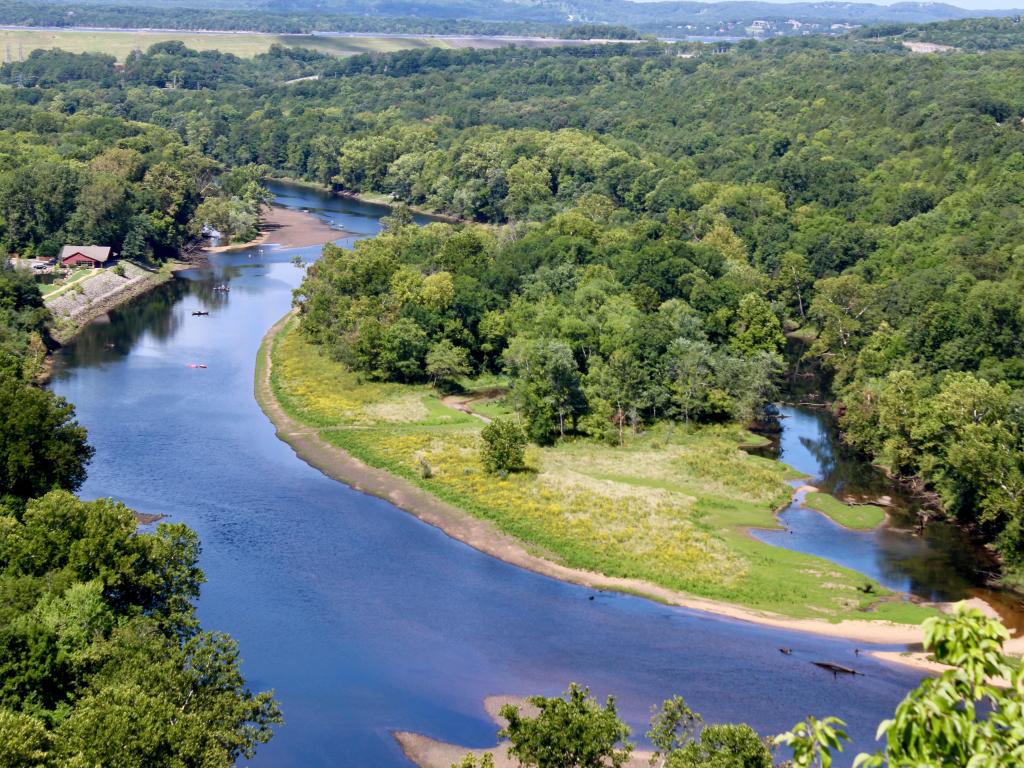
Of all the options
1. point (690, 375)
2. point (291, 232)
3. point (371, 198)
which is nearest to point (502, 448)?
point (690, 375)

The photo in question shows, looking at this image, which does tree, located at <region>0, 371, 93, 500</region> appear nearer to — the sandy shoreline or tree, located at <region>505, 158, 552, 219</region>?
the sandy shoreline

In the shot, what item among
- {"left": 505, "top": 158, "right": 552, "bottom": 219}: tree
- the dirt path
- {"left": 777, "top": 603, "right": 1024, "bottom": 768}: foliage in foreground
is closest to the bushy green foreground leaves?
Result: {"left": 777, "top": 603, "right": 1024, "bottom": 768}: foliage in foreground

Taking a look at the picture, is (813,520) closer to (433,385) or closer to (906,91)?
(433,385)

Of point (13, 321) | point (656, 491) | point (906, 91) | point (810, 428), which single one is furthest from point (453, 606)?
point (906, 91)

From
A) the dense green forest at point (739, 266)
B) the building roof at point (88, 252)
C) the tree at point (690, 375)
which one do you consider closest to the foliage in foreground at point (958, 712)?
the dense green forest at point (739, 266)

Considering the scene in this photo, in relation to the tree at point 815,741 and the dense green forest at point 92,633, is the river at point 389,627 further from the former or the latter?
the tree at point 815,741

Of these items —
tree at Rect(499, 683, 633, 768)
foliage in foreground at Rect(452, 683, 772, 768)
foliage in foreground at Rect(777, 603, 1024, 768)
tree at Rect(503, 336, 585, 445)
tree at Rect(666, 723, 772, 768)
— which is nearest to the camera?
foliage in foreground at Rect(777, 603, 1024, 768)

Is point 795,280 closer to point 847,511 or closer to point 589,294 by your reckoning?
point 589,294
